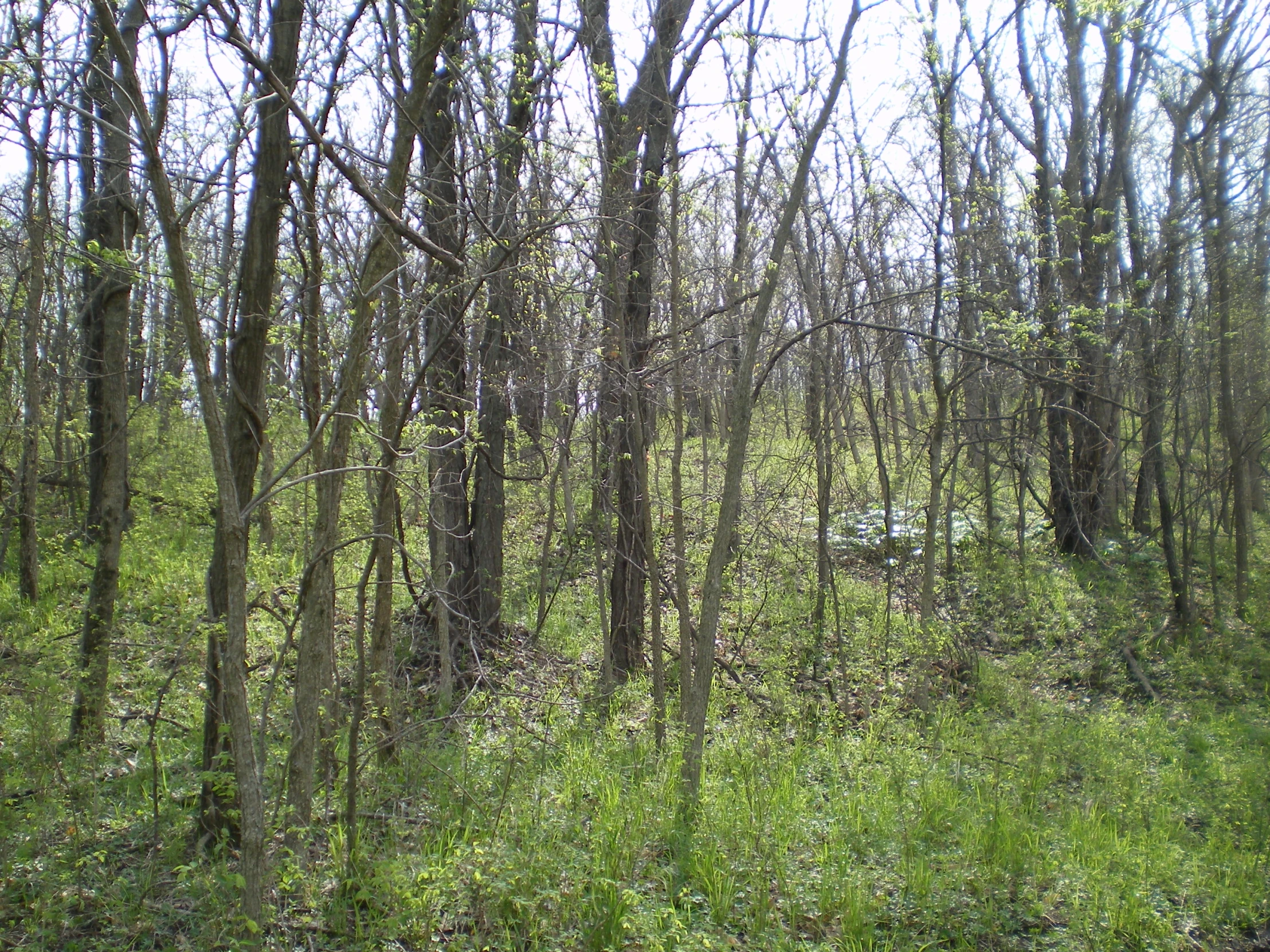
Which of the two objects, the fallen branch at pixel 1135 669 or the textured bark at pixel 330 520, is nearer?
the textured bark at pixel 330 520

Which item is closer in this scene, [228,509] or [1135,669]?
[228,509]

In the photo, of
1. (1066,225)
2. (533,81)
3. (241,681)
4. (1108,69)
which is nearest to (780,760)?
(241,681)

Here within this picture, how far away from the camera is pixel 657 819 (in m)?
4.12

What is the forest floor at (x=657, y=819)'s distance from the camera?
3260 mm

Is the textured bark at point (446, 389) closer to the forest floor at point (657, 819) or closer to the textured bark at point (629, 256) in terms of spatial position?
the forest floor at point (657, 819)

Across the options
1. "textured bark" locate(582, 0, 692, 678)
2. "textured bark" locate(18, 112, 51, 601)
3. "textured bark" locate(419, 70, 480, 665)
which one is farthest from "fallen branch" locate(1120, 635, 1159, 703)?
"textured bark" locate(18, 112, 51, 601)

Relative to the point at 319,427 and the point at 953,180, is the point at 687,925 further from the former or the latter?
the point at 953,180

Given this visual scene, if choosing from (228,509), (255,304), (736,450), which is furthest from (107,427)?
(736,450)

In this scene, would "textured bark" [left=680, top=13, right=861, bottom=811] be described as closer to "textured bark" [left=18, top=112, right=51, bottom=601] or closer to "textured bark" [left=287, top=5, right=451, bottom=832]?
"textured bark" [left=287, top=5, right=451, bottom=832]

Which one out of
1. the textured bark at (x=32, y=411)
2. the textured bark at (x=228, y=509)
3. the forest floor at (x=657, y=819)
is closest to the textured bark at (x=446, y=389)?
the forest floor at (x=657, y=819)

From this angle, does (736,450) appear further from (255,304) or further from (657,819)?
(255,304)

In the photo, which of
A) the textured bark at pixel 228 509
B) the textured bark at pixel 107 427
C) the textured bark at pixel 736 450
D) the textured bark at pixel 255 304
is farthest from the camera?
the textured bark at pixel 107 427

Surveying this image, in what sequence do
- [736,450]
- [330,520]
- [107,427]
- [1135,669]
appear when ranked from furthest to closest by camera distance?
[1135,669] < [107,427] < [736,450] < [330,520]

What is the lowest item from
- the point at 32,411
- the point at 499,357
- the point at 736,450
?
the point at 736,450
